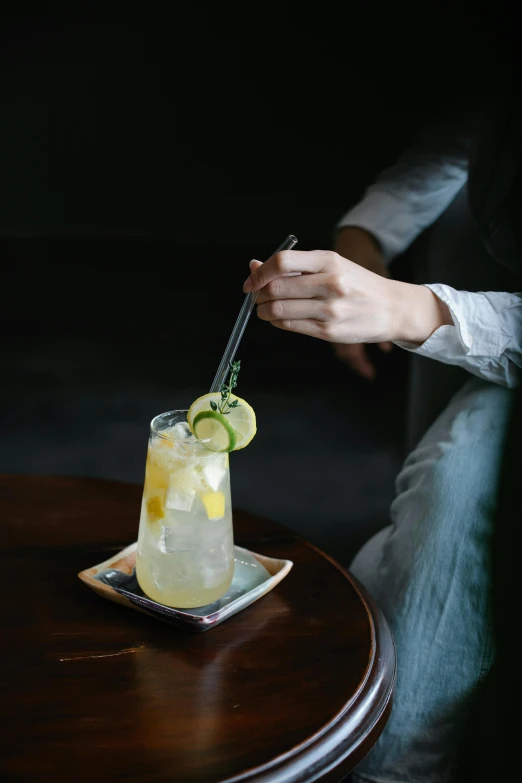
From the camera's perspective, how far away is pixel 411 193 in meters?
1.32

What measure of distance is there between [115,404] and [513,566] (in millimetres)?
2386

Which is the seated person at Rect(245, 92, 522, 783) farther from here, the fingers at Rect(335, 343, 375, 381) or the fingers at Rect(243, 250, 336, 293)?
the fingers at Rect(335, 343, 375, 381)

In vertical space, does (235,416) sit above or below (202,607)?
above

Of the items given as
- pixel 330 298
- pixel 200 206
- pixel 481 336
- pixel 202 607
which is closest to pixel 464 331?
pixel 481 336

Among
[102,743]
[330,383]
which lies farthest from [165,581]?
[330,383]

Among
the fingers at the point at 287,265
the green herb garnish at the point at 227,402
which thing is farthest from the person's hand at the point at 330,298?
the green herb garnish at the point at 227,402

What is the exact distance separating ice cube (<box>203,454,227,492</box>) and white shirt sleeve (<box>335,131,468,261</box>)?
0.73 m

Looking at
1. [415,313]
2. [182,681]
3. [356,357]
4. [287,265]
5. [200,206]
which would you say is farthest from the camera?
[200,206]

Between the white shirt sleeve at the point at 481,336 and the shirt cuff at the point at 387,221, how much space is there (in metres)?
0.34

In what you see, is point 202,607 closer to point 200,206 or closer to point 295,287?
point 295,287

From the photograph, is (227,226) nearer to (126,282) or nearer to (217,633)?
(126,282)

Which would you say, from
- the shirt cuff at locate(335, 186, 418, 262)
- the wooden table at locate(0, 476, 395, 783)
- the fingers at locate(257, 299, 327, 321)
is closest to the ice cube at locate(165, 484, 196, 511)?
the wooden table at locate(0, 476, 395, 783)

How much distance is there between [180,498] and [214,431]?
0.07 m

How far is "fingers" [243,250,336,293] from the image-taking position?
0.79 m
